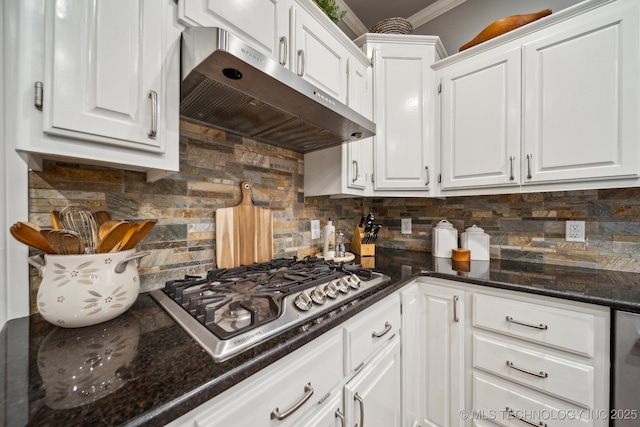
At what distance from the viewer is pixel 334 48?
4.39 feet

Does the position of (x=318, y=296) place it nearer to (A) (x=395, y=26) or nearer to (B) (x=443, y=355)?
(B) (x=443, y=355)

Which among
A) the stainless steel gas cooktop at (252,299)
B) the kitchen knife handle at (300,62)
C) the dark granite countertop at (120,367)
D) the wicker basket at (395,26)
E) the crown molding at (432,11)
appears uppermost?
the crown molding at (432,11)

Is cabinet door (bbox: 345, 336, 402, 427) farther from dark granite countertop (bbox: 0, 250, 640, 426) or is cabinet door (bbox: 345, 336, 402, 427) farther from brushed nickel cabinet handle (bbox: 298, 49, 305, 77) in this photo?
brushed nickel cabinet handle (bbox: 298, 49, 305, 77)

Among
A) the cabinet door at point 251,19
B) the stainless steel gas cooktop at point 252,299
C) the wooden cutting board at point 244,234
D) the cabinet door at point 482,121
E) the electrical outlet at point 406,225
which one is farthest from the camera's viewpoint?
the electrical outlet at point 406,225

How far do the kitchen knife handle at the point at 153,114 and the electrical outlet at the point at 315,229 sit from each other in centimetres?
111

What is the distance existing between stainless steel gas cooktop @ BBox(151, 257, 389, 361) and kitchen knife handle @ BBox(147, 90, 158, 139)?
0.51 meters

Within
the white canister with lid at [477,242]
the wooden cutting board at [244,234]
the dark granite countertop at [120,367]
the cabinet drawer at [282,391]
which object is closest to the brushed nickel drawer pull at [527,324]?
the dark granite countertop at [120,367]

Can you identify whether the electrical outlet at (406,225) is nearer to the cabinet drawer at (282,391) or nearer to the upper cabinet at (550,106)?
the upper cabinet at (550,106)

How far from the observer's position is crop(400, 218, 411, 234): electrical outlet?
2.03 metres

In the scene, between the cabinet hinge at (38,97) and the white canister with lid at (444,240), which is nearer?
the cabinet hinge at (38,97)

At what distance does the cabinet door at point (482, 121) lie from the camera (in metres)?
1.38

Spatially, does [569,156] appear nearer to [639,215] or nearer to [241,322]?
[639,215]

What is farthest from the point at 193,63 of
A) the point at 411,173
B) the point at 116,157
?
the point at 411,173

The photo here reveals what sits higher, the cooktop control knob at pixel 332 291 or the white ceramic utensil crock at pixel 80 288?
the white ceramic utensil crock at pixel 80 288
